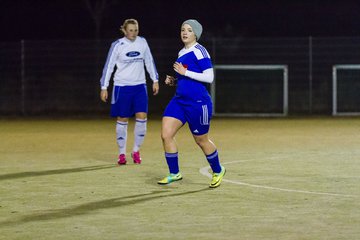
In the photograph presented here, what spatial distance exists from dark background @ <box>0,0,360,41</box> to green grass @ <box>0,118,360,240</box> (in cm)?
2072

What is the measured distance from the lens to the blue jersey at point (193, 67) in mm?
10227

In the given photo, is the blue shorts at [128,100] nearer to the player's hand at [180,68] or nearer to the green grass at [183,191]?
the green grass at [183,191]

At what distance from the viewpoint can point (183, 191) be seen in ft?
32.6

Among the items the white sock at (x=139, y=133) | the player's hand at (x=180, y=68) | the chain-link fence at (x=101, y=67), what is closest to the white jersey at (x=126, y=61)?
the white sock at (x=139, y=133)

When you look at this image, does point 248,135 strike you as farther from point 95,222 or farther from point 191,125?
point 95,222

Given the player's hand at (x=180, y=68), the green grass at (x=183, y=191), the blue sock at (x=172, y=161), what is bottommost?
the green grass at (x=183, y=191)

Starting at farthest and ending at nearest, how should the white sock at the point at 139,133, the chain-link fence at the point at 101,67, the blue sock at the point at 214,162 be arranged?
the chain-link fence at the point at 101,67 → the white sock at the point at 139,133 → the blue sock at the point at 214,162

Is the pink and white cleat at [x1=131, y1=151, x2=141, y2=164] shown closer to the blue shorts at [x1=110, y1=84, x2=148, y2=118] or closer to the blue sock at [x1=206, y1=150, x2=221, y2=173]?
the blue shorts at [x1=110, y1=84, x2=148, y2=118]

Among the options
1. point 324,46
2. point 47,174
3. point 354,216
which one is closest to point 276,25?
point 324,46

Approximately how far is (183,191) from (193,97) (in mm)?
1060

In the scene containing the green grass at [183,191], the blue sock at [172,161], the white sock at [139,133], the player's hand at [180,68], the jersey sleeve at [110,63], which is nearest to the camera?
the green grass at [183,191]

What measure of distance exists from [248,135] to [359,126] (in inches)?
140

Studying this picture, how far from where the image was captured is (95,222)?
26.2 feet

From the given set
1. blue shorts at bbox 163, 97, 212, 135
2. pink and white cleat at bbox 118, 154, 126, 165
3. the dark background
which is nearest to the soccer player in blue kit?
blue shorts at bbox 163, 97, 212, 135
